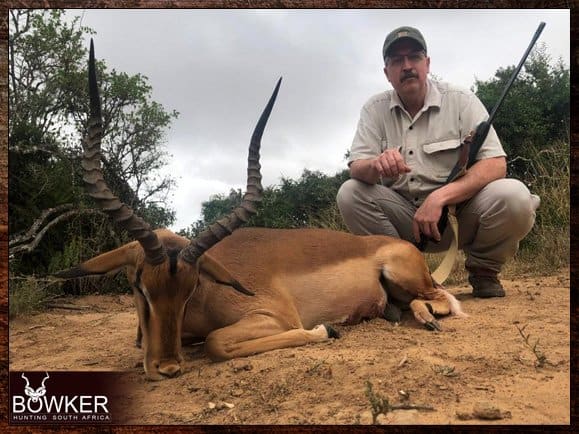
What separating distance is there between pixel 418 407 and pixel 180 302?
1489 mm

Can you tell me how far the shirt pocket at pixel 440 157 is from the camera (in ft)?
15.3

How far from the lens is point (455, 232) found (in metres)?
4.25

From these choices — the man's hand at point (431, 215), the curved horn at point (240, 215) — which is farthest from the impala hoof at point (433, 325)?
the curved horn at point (240, 215)

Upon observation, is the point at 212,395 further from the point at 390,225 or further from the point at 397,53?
the point at 397,53

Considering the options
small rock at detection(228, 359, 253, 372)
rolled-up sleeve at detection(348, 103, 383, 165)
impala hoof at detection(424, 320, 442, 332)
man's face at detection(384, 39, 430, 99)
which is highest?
man's face at detection(384, 39, 430, 99)

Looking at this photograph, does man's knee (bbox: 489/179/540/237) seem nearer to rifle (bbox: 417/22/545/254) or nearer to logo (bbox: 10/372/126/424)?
rifle (bbox: 417/22/545/254)

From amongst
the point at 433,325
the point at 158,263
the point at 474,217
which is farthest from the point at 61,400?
the point at 474,217

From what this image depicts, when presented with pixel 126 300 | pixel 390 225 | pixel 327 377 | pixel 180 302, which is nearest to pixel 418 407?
pixel 327 377

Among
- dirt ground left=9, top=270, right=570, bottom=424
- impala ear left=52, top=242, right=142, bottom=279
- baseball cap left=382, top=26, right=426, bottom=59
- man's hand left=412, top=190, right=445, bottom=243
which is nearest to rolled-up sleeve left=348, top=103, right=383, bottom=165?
baseball cap left=382, top=26, right=426, bottom=59

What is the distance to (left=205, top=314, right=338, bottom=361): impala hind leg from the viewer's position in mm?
3207

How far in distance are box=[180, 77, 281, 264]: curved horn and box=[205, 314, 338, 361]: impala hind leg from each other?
501mm

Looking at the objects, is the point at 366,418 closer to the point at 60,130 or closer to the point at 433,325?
the point at 433,325

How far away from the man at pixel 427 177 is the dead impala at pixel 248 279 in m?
0.52

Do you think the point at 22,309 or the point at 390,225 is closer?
the point at 22,309
